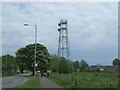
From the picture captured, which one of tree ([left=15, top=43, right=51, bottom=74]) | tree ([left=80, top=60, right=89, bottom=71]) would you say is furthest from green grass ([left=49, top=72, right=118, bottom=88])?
tree ([left=80, top=60, right=89, bottom=71])

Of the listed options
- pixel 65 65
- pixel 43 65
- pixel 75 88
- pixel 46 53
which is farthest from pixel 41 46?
pixel 75 88

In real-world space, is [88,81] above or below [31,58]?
below

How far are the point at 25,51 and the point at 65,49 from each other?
10.5 m

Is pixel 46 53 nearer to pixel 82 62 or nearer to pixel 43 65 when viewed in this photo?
pixel 43 65

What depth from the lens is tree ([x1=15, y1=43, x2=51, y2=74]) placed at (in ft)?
171

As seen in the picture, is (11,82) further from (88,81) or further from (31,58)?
(31,58)

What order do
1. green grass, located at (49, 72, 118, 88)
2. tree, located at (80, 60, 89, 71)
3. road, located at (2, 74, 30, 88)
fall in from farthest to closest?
tree, located at (80, 60, 89, 71)
road, located at (2, 74, 30, 88)
green grass, located at (49, 72, 118, 88)

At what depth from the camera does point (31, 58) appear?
5172 centimetres

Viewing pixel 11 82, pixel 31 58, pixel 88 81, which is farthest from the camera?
pixel 31 58

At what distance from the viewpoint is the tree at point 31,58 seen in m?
52.1

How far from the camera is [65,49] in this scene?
52438 mm

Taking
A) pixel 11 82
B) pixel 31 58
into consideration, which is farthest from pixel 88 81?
pixel 31 58

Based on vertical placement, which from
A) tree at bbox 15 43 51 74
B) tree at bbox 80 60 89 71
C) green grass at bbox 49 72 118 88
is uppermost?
tree at bbox 15 43 51 74

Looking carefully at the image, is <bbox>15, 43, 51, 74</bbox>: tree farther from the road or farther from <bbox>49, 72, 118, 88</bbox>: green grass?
<bbox>49, 72, 118, 88</bbox>: green grass
